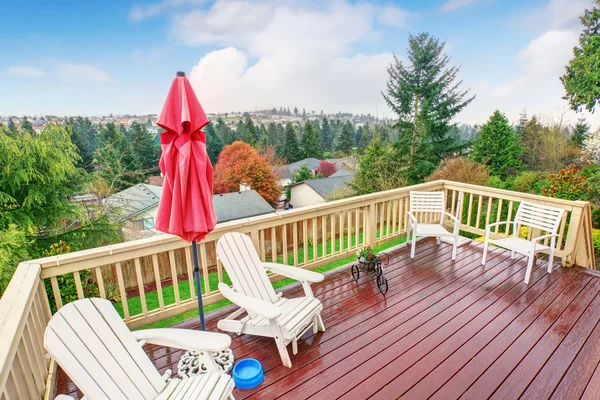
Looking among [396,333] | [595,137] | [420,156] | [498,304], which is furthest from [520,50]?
[396,333]

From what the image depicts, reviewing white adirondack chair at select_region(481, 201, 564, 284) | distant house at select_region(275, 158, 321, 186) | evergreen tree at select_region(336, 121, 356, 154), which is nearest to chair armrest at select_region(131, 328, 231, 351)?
white adirondack chair at select_region(481, 201, 564, 284)

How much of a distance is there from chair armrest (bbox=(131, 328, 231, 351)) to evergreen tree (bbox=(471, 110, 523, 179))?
1931 cm

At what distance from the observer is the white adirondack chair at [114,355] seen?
1.52 metres

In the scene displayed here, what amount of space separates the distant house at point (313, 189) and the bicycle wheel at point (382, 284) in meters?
20.4

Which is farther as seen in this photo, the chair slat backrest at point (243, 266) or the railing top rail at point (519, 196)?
the railing top rail at point (519, 196)

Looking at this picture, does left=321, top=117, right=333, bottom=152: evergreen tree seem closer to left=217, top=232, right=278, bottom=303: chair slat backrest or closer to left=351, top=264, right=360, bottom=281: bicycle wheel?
left=351, top=264, right=360, bottom=281: bicycle wheel

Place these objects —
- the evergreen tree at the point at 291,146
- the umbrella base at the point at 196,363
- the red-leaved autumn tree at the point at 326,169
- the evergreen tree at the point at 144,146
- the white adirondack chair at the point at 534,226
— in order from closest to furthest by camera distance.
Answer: the umbrella base at the point at 196,363, the white adirondack chair at the point at 534,226, the evergreen tree at the point at 144,146, the red-leaved autumn tree at the point at 326,169, the evergreen tree at the point at 291,146

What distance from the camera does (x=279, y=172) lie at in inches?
1149

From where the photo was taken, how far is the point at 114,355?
5.55 ft

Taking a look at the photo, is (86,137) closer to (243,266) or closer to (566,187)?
(243,266)

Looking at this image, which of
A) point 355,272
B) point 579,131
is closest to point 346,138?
point 579,131

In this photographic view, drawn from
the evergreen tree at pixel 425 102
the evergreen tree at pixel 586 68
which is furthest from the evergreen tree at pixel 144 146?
the evergreen tree at pixel 586 68

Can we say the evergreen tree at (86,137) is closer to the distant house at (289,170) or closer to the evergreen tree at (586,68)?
the distant house at (289,170)

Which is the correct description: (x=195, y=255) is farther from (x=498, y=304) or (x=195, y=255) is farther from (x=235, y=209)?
(x=235, y=209)
